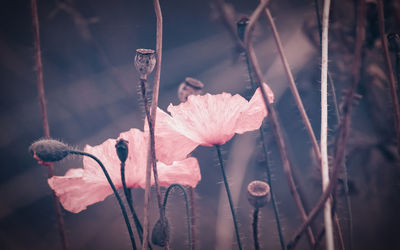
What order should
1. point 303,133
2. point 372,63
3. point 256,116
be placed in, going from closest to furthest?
point 256,116, point 372,63, point 303,133

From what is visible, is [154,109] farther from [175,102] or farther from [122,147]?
[175,102]

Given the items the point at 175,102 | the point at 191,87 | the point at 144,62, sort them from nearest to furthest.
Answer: the point at 144,62 < the point at 191,87 < the point at 175,102

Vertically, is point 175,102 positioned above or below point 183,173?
above

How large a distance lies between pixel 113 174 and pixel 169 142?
86 millimetres

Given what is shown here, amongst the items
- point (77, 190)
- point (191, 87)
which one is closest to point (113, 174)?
point (77, 190)

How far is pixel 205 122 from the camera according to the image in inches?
10.9

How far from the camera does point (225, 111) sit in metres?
0.28

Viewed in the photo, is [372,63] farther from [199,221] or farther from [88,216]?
[88,216]

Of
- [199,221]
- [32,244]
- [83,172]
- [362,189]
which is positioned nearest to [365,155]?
[362,189]

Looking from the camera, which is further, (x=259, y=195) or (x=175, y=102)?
(x=175, y=102)

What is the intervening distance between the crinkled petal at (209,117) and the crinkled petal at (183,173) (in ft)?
0.10

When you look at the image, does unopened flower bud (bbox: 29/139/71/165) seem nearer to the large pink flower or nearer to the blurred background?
the large pink flower

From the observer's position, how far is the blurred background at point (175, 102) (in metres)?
0.58

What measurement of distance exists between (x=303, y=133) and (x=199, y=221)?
36cm
